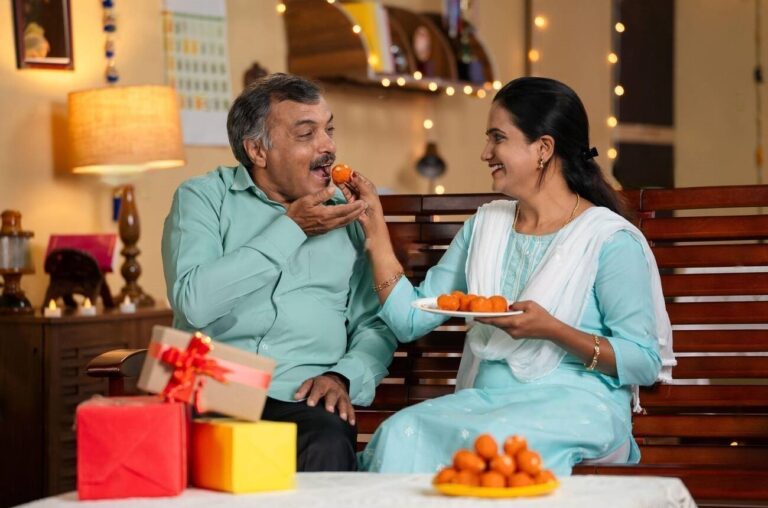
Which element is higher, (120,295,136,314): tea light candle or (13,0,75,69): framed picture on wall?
(13,0,75,69): framed picture on wall

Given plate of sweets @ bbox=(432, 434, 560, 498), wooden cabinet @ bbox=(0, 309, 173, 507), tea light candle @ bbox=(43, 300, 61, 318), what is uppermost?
tea light candle @ bbox=(43, 300, 61, 318)

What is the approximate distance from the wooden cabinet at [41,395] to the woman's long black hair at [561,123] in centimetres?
178

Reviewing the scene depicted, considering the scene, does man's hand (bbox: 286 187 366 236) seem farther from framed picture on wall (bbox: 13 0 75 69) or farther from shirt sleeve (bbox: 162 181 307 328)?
framed picture on wall (bbox: 13 0 75 69)

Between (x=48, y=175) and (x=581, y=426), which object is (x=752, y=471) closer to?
(x=581, y=426)

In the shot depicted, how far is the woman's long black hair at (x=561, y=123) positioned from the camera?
108 inches

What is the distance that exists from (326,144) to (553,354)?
0.68 meters

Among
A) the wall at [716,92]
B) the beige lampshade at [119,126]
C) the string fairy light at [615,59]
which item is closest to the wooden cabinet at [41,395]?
the beige lampshade at [119,126]

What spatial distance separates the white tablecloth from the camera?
6.20 ft

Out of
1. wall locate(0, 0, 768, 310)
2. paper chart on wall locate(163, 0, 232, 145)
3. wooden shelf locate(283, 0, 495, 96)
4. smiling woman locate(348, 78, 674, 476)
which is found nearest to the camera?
smiling woman locate(348, 78, 674, 476)

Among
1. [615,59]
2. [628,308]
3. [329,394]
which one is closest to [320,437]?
[329,394]

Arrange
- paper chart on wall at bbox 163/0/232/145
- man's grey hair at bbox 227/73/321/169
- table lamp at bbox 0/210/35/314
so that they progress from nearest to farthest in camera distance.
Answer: man's grey hair at bbox 227/73/321/169 < table lamp at bbox 0/210/35/314 < paper chart on wall at bbox 163/0/232/145

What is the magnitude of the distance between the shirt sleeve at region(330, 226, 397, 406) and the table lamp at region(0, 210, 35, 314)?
1540 mm

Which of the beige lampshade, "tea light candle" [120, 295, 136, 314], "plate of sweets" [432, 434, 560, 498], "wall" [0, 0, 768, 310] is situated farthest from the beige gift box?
"wall" [0, 0, 768, 310]

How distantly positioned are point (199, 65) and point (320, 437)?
9.13 feet
